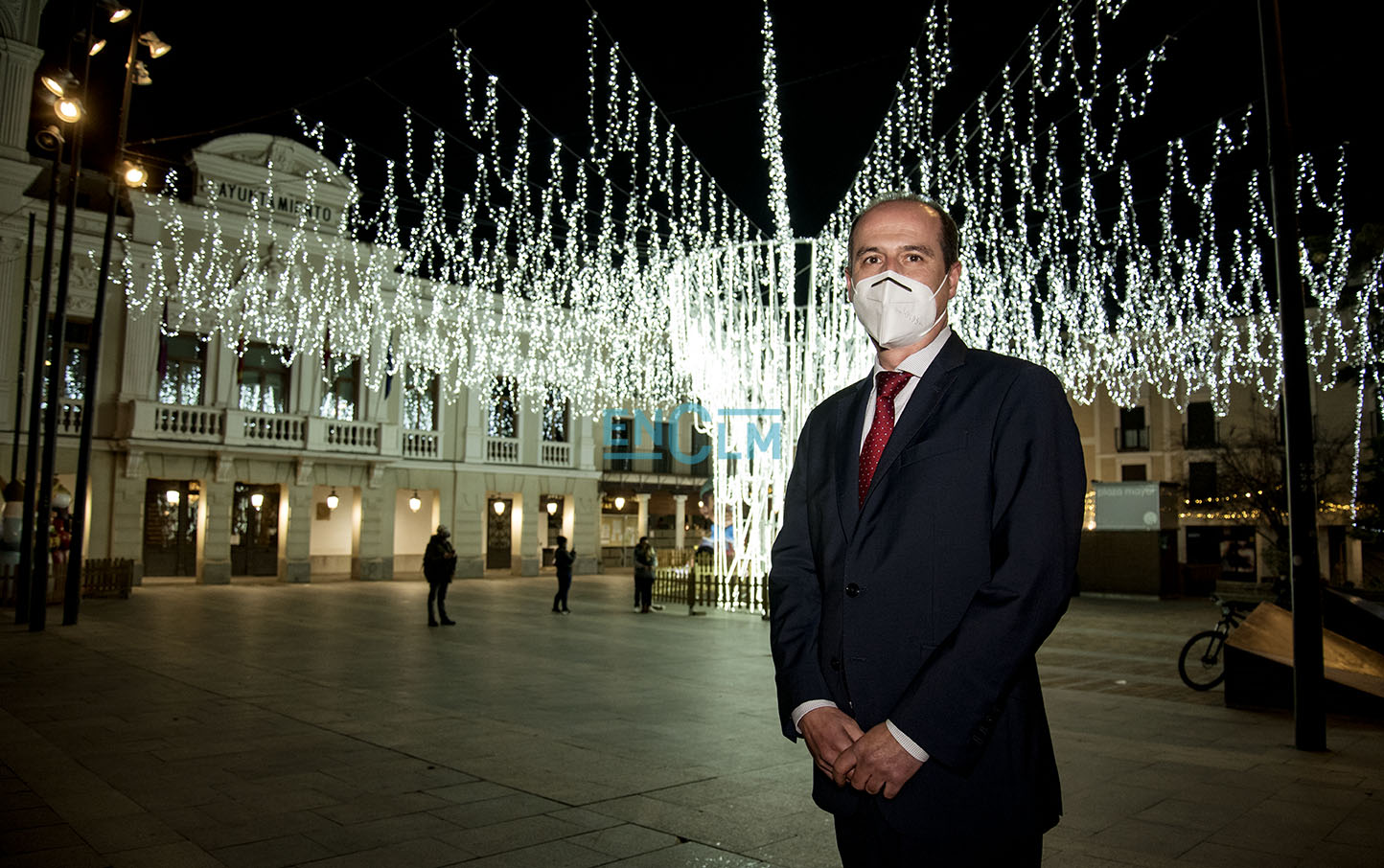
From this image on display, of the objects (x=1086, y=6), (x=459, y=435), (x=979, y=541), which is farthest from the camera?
(x=459, y=435)

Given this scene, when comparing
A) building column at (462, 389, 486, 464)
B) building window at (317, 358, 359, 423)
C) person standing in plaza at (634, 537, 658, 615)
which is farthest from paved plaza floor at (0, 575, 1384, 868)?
building column at (462, 389, 486, 464)

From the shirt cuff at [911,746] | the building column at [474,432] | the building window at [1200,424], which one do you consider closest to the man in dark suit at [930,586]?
the shirt cuff at [911,746]

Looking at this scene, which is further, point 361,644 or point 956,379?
point 361,644

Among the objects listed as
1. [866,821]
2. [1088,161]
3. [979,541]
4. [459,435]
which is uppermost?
[1088,161]

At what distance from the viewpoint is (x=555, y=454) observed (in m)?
32.0

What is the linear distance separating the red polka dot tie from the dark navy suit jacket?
1.4 inches

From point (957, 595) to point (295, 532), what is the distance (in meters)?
26.3

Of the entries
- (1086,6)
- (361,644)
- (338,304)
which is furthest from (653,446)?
(1086,6)

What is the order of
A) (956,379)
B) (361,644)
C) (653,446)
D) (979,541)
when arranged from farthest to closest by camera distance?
(653,446) < (361,644) < (956,379) < (979,541)

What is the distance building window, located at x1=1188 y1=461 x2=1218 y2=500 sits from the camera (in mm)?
32938

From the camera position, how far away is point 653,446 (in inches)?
1409

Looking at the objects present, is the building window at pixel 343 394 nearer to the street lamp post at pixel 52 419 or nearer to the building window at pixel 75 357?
the building window at pixel 75 357

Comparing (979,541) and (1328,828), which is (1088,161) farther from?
(979,541)

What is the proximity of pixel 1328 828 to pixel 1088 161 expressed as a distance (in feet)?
39.0
